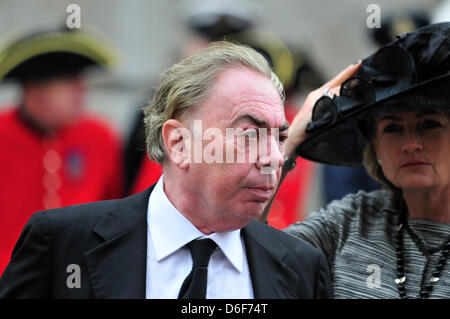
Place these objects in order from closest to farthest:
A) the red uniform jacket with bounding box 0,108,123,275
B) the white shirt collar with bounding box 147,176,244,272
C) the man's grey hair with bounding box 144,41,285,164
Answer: the white shirt collar with bounding box 147,176,244,272 → the man's grey hair with bounding box 144,41,285,164 → the red uniform jacket with bounding box 0,108,123,275

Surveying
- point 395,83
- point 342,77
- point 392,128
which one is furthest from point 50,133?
point 395,83

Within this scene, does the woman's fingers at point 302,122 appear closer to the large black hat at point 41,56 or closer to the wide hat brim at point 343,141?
the wide hat brim at point 343,141

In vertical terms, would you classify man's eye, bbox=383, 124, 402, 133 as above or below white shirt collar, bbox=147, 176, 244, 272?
above

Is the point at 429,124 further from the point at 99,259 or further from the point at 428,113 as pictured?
the point at 99,259

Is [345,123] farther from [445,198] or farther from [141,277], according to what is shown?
[141,277]

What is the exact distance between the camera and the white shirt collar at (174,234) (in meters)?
2.80

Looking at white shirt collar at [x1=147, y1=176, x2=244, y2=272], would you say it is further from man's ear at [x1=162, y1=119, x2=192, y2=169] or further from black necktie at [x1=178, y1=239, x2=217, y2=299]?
man's ear at [x1=162, y1=119, x2=192, y2=169]

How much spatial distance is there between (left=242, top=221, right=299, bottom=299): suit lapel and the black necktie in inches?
6.0

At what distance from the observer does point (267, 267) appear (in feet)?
9.45

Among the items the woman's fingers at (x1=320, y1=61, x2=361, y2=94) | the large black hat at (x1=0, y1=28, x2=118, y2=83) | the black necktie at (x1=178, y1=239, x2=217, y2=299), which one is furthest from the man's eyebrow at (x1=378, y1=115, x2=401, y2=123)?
the large black hat at (x1=0, y1=28, x2=118, y2=83)

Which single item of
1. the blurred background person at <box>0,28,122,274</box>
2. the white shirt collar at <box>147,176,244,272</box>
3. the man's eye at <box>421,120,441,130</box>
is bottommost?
the white shirt collar at <box>147,176,244,272</box>

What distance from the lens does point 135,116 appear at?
245 inches

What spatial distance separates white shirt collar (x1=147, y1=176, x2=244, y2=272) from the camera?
2803 mm
